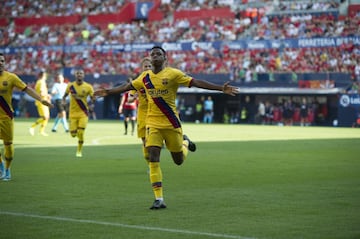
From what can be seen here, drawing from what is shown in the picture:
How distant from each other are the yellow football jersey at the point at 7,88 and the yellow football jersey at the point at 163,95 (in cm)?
384

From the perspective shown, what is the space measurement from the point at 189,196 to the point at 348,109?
113 feet

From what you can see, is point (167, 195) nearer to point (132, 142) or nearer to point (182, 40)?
point (132, 142)

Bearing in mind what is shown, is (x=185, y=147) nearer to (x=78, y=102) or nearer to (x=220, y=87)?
(x=220, y=87)

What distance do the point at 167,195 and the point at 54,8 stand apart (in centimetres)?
5369

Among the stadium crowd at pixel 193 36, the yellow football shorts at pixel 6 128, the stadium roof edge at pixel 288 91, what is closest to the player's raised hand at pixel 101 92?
the yellow football shorts at pixel 6 128

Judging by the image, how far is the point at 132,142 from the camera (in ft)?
93.4

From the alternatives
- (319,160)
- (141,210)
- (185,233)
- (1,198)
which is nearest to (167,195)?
(141,210)

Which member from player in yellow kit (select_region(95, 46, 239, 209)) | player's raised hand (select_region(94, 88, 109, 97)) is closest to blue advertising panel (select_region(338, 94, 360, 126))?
player's raised hand (select_region(94, 88, 109, 97))

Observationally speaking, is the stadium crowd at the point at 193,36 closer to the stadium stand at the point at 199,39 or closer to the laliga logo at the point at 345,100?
the stadium stand at the point at 199,39

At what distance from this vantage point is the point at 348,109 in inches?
1811

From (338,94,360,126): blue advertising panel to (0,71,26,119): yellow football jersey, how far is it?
32.8m

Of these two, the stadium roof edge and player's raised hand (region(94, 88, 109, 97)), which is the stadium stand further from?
player's raised hand (region(94, 88, 109, 97))

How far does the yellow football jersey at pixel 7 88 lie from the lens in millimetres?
15156

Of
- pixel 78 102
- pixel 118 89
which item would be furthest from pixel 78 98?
pixel 118 89
